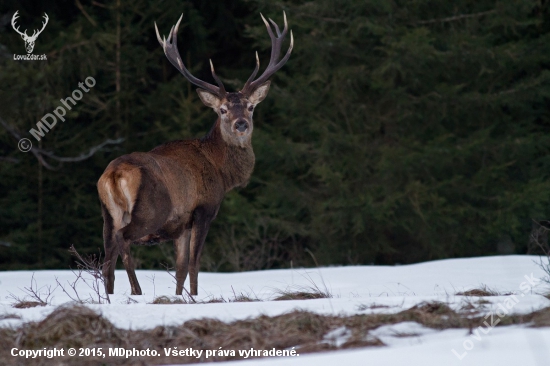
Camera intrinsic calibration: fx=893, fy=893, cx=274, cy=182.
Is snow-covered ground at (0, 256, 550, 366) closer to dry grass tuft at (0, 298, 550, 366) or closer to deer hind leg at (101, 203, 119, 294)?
dry grass tuft at (0, 298, 550, 366)

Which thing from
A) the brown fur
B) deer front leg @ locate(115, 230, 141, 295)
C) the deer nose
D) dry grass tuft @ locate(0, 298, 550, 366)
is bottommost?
dry grass tuft @ locate(0, 298, 550, 366)

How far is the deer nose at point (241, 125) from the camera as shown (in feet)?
28.9

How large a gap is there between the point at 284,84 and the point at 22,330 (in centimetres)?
1522

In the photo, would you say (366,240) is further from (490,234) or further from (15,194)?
(15,194)

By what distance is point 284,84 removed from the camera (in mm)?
19844

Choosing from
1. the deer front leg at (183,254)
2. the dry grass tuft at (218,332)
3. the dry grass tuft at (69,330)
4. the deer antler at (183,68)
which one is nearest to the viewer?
the dry grass tuft at (218,332)

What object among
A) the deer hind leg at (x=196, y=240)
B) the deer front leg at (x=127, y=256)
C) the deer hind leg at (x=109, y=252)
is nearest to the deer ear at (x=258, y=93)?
the deer hind leg at (x=196, y=240)

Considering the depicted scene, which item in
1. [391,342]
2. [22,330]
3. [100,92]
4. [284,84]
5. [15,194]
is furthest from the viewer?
[284,84]

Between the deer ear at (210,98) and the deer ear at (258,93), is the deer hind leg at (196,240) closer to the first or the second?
the deer ear at (210,98)

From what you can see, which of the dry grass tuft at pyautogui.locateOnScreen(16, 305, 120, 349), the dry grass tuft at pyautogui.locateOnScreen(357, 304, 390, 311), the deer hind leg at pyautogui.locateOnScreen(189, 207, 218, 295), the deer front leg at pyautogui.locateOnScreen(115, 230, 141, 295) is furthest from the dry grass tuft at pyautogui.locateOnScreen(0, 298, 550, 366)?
the deer hind leg at pyautogui.locateOnScreen(189, 207, 218, 295)

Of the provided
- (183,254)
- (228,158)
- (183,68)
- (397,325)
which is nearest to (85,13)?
(183,68)

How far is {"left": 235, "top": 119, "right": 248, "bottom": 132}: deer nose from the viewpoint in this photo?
880 cm

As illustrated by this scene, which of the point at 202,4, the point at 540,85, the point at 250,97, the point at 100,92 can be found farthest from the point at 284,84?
the point at 250,97

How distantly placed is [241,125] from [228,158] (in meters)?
0.37
